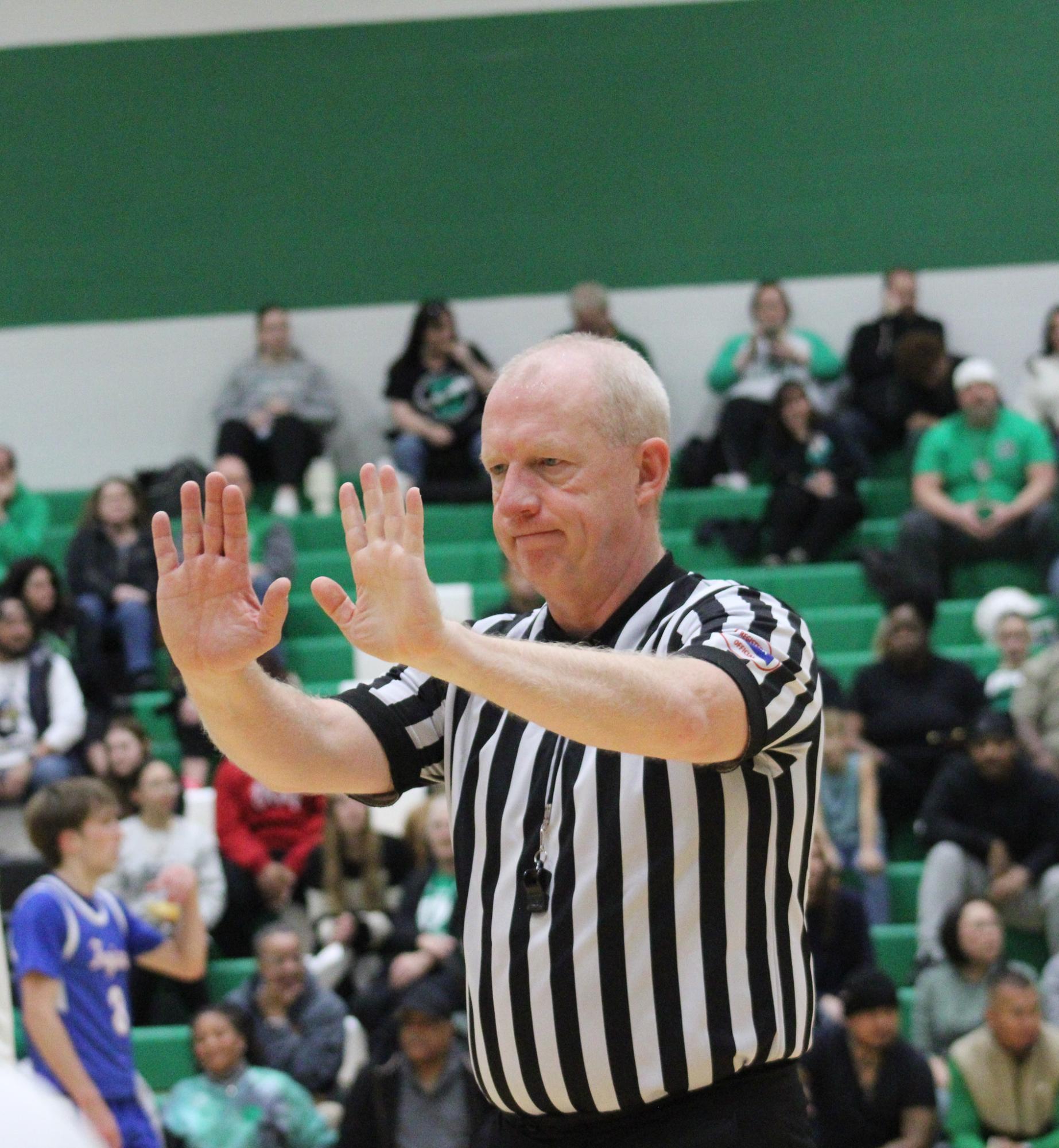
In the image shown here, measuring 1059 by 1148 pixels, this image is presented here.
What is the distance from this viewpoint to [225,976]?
24.8 feet

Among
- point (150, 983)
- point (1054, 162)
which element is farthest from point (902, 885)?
point (1054, 162)

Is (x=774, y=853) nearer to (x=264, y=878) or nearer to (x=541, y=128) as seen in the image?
(x=264, y=878)

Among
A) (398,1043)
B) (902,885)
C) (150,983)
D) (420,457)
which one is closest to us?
(398,1043)

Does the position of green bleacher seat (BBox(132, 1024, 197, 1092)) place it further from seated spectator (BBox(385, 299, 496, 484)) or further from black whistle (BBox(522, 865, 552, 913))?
black whistle (BBox(522, 865, 552, 913))

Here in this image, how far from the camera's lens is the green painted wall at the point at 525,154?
11.5m

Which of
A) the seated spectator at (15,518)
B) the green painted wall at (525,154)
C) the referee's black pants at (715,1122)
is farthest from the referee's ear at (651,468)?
the green painted wall at (525,154)

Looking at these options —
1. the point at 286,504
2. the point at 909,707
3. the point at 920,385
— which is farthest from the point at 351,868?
the point at 920,385

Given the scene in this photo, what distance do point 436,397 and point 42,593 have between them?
277cm

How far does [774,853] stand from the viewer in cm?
248

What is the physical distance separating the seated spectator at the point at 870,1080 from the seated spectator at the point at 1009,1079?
0.14 meters

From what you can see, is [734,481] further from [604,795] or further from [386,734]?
[604,795]

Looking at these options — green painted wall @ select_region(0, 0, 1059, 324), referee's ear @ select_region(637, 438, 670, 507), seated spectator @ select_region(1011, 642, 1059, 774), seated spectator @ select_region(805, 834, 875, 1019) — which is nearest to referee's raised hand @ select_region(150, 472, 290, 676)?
referee's ear @ select_region(637, 438, 670, 507)

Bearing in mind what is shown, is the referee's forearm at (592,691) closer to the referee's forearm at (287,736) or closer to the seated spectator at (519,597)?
the referee's forearm at (287,736)

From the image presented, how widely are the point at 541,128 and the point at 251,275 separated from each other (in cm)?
210
